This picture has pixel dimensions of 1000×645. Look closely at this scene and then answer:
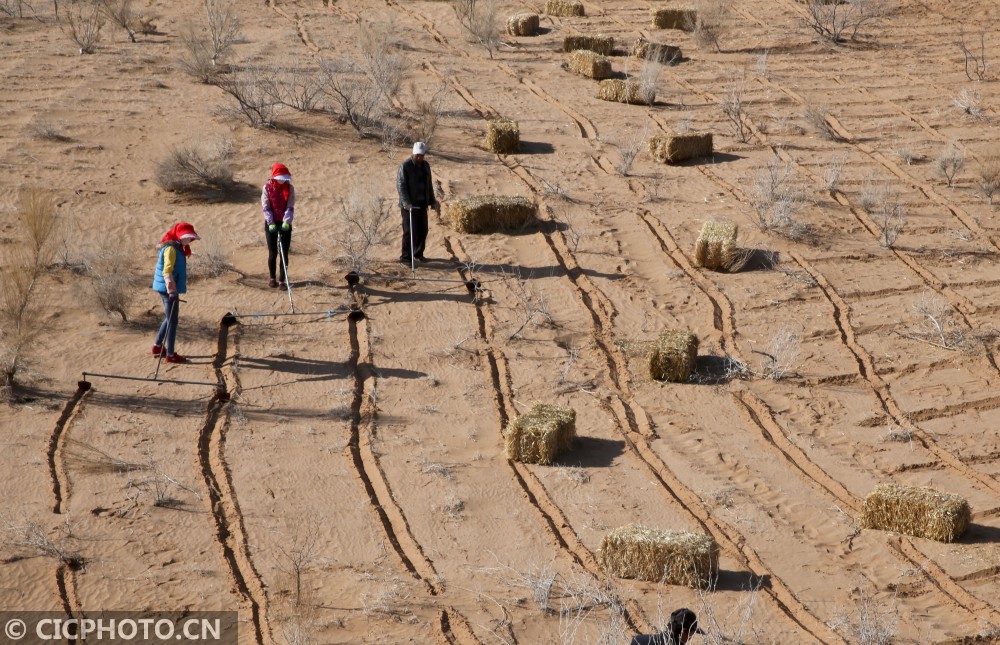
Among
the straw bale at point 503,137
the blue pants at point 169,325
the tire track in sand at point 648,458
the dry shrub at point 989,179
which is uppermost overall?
the straw bale at point 503,137

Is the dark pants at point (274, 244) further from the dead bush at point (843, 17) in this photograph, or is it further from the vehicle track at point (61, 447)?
the dead bush at point (843, 17)

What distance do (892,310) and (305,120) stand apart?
8.89 m

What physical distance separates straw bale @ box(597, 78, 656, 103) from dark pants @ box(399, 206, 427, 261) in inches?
237

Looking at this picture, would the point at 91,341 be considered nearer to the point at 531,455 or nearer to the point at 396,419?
the point at 396,419

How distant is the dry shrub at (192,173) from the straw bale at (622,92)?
6491 millimetres

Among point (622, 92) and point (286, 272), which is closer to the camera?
point (286, 272)

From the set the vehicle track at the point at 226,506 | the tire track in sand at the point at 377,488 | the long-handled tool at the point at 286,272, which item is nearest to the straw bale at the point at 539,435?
the tire track in sand at the point at 377,488

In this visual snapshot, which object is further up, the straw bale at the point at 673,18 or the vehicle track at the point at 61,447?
the straw bale at the point at 673,18

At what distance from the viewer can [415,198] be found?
11.9 meters

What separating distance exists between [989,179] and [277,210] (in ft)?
31.0

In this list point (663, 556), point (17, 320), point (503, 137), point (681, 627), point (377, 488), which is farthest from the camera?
point (503, 137)

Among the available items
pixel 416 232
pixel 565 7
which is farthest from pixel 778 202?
pixel 565 7

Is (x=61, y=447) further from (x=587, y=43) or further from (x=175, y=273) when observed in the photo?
(x=587, y=43)

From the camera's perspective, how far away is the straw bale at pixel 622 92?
16.8 metres
